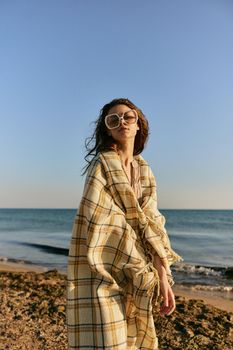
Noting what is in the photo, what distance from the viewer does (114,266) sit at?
7.90 feet

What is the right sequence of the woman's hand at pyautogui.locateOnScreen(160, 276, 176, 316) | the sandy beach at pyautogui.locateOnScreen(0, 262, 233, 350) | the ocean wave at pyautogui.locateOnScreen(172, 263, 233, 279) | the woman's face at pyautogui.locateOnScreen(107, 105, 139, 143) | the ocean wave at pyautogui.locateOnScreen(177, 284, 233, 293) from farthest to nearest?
the ocean wave at pyautogui.locateOnScreen(172, 263, 233, 279), the ocean wave at pyautogui.locateOnScreen(177, 284, 233, 293), the sandy beach at pyautogui.locateOnScreen(0, 262, 233, 350), the woman's face at pyautogui.locateOnScreen(107, 105, 139, 143), the woman's hand at pyautogui.locateOnScreen(160, 276, 176, 316)

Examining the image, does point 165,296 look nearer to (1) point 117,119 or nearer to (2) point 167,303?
(2) point 167,303

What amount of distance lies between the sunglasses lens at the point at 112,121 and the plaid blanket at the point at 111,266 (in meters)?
0.25

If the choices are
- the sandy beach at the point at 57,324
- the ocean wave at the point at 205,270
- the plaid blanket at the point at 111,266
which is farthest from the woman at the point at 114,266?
the ocean wave at the point at 205,270

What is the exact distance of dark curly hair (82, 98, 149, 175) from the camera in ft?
8.98

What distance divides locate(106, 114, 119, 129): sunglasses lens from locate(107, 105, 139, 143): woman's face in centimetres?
3

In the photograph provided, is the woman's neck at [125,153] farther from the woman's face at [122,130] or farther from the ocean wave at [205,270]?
the ocean wave at [205,270]

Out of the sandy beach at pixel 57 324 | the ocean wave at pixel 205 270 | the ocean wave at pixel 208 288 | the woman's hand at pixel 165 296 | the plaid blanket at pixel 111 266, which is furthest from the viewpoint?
the ocean wave at pixel 205 270

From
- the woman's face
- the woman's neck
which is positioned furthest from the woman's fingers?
the woman's face

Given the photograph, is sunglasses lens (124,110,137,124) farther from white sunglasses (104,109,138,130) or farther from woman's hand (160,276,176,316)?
woman's hand (160,276,176,316)

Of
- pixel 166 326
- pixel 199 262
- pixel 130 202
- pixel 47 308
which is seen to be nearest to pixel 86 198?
pixel 130 202

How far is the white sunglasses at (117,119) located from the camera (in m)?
2.70

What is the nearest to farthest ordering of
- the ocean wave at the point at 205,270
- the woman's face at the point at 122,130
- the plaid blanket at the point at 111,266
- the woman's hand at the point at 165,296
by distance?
the plaid blanket at the point at 111,266 < the woman's hand at the point at 165,296 < the woman's face at the point at 122,130 < the ocean wave at the point at 205,270

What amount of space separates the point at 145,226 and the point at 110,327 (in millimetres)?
602
